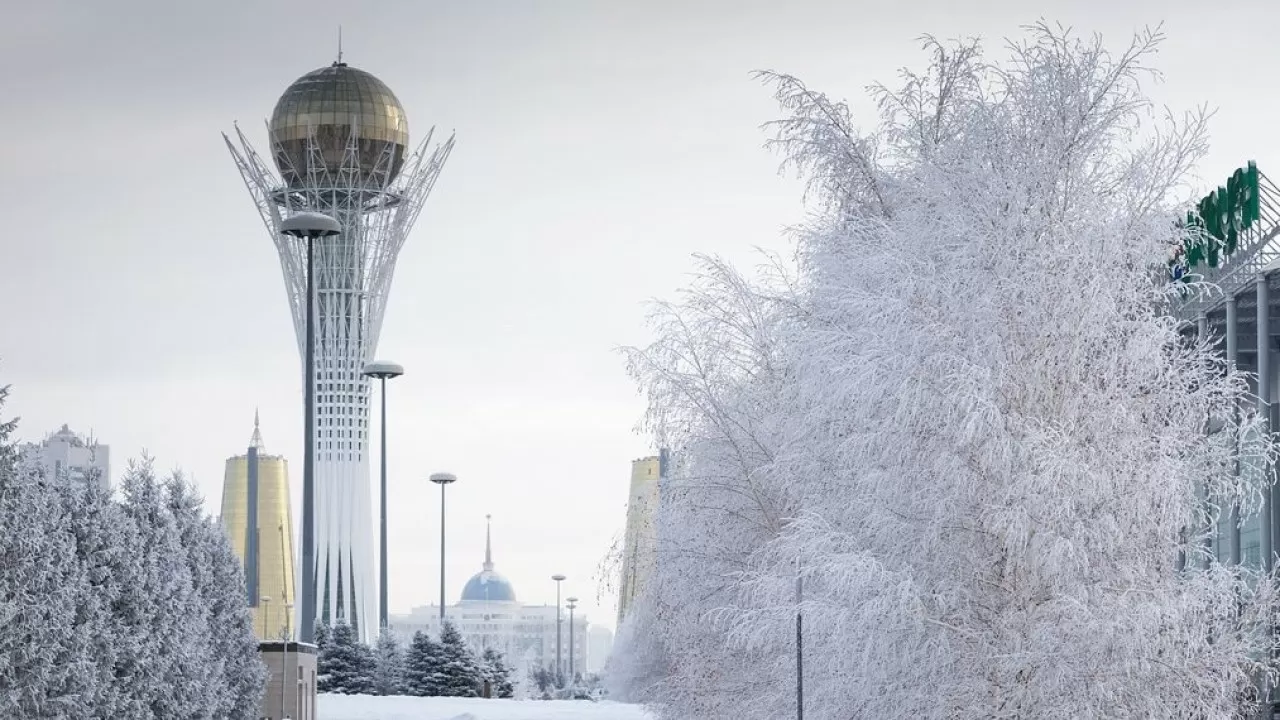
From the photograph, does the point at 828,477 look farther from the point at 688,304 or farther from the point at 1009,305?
the point at 688,304

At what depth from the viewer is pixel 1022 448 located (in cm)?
1565

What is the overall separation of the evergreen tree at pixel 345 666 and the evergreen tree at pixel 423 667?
1.45 metres

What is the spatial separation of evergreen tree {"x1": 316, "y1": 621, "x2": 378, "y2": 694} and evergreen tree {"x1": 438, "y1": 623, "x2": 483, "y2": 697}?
244 cm

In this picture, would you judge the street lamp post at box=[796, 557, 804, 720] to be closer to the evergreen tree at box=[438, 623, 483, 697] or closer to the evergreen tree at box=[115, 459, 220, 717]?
the evergreen tree at box=[115, 459, 220, 717]

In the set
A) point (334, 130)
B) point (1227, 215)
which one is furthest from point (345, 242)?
point (1227, 215)

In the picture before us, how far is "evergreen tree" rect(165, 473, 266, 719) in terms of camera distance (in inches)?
1348

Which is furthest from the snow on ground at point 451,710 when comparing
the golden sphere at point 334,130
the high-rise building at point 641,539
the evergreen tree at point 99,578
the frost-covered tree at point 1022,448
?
the golden sphere at point 334,130

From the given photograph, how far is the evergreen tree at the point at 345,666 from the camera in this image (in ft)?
198

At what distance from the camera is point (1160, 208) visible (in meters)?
17.3

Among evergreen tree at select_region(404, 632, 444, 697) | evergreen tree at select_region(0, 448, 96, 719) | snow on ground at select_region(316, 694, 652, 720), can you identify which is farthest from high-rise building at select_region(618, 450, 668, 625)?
evergreen tree at select_region(404, 632, 444, 697)

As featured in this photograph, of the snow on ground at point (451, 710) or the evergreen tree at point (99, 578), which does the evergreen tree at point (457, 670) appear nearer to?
→ the snow on ground at point (451, 710)

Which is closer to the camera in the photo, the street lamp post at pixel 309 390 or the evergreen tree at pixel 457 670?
the street lamp post at pixel 309 390

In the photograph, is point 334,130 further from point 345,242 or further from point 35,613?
point 35,613

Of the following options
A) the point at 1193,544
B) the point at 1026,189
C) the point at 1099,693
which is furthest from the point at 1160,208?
the point at 1099,693
